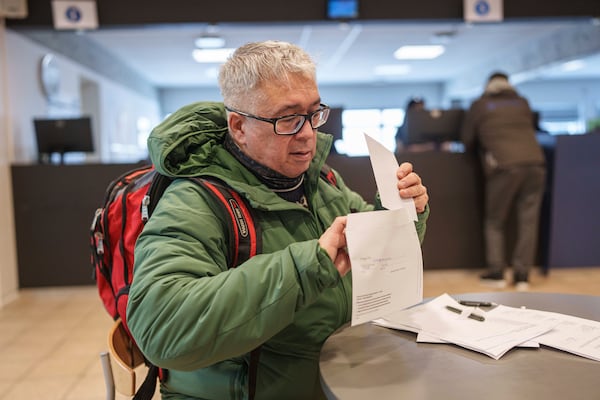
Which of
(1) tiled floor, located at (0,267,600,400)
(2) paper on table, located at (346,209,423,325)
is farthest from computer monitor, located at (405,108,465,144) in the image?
(2) paper on table, located at (346,209,423,325)

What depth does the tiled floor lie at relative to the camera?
261cm

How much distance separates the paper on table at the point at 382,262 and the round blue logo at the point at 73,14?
4.33 metres

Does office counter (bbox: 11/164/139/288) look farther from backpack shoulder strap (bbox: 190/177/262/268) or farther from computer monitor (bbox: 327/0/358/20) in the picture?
backpack shoulder strap (bbox: 190/177/262/268)

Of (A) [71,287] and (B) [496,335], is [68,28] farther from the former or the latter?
(B) [496,335]

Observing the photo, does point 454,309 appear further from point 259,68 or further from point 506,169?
point 506,169

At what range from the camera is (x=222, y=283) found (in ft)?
2.97

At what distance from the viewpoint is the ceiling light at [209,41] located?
7.13 metres

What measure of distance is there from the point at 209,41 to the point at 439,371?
7273mm

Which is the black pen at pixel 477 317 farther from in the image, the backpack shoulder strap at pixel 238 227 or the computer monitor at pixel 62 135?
the computer monitor at pixel 62 135

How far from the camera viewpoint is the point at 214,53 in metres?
8.85

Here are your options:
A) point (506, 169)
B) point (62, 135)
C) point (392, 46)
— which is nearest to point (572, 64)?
point (392, 46)

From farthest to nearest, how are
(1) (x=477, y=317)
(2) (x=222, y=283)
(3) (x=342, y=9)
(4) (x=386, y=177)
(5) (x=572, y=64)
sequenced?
1. (5) (x=572, y=64)
2. (3) (x=342, y=9)
3. (1) (x=477, y=317)
4. (4) (x=386, y=177)
5. (2) (x=222, y=283)

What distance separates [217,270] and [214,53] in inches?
329

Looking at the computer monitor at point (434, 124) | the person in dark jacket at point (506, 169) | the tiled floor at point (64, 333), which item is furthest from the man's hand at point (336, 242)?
the computer monitor at point (434, 124)
